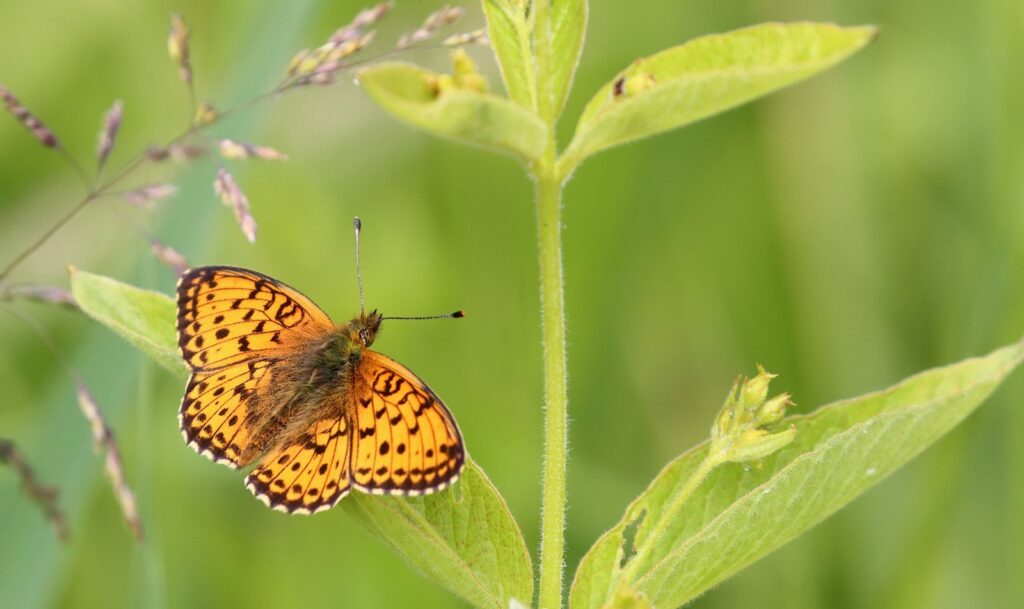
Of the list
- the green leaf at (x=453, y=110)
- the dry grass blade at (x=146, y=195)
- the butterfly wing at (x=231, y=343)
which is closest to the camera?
the green leaf at (x=453, y=110)

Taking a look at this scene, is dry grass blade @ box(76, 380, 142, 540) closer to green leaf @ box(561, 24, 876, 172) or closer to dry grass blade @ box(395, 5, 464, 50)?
dry grass blade @ box(395, 5, 464, 50)

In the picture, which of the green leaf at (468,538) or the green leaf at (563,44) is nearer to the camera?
the green leaf at (563,44)

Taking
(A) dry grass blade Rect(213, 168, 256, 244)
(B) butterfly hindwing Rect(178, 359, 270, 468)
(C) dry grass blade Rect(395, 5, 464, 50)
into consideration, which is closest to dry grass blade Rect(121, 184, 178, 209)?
(A) dry grass blade Rect(213, 168, 256, 244)

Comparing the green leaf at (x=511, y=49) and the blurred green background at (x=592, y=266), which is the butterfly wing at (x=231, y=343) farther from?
the green leaf at (x=511, y=49)

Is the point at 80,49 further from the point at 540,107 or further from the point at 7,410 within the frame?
the point at 540,107

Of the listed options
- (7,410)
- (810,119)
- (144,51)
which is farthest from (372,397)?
(144,51)

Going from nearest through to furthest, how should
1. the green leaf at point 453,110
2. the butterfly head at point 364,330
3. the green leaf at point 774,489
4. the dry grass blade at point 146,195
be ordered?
the green leaf at point 453,110 → the green leaf at point 774,489 → the dry grass blade at point 146,195 → the butterfly head at point 364,330

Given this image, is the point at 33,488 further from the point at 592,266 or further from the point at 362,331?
the point at 592,266

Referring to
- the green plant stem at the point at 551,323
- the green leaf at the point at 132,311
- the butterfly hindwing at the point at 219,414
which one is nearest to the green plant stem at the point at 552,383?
the green plant stem at the point at 551,323
